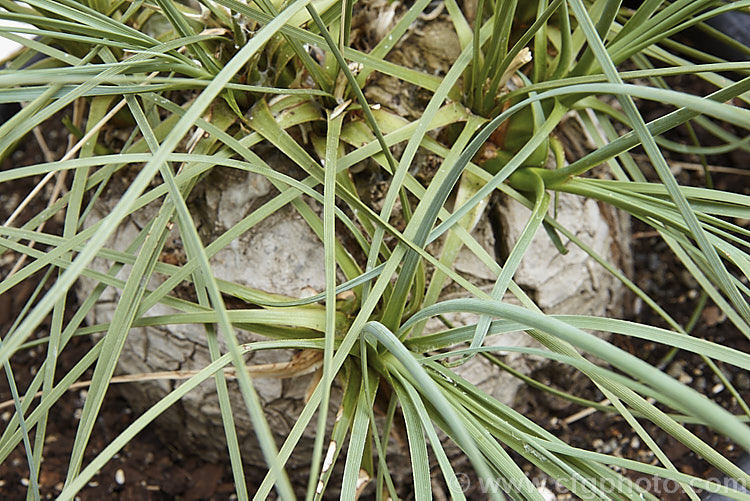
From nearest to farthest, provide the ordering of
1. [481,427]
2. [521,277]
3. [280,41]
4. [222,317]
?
[222,317] → [481,427] → [280,41] → [521,277]

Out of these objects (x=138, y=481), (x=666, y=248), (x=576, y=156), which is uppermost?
(x=576, y=156)

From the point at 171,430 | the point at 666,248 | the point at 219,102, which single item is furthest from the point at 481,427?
the point at 666,248

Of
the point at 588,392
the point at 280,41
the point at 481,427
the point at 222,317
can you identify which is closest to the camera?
the point at 222,317

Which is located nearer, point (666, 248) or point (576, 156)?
point (576, 156)

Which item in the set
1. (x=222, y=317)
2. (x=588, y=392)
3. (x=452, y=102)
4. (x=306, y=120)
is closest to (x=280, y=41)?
(x=306, y=120)

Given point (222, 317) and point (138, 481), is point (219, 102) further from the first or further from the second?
point (138, 481)

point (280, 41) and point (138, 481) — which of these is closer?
point (280, 41)

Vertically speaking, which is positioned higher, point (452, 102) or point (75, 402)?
point (452, 102)

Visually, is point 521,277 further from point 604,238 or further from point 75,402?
point 75,402

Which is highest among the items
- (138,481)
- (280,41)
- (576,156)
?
(280,41)
